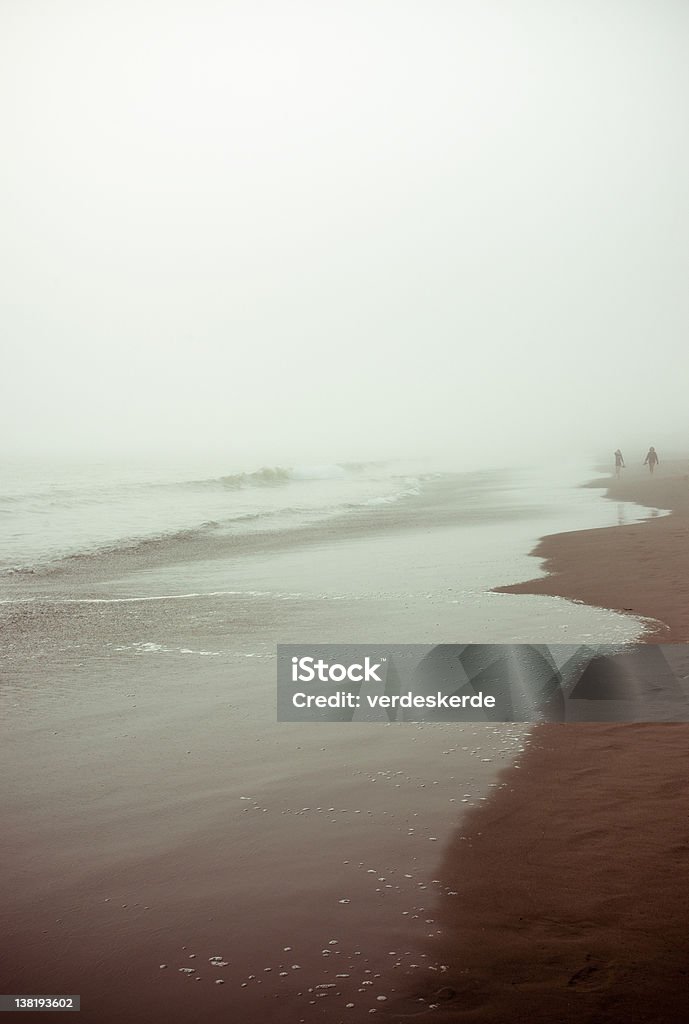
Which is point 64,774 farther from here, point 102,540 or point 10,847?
point 102,540

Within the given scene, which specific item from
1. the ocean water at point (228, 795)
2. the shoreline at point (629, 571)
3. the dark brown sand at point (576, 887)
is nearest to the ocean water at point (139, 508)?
the ocean water at point (228, 795)

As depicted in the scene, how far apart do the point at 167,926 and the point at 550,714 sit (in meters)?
3.25

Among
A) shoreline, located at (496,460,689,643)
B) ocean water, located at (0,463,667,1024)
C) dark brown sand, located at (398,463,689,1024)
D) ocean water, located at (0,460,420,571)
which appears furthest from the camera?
ocean water, located at (0,460,420,571)

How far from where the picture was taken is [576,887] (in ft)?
11.1

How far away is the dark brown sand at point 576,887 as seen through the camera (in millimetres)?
2752

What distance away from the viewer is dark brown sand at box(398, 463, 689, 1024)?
9.03 feet

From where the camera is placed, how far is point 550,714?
5668 mm

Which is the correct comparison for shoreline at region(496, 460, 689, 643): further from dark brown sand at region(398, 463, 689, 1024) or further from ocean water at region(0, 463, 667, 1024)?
dark brown sand at region(398, 463, 689, 1024)

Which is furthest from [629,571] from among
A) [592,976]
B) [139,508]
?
[139,508]

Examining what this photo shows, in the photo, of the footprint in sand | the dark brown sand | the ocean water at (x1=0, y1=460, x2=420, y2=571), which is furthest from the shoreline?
the ocean water at (x1=0, y1=460, x2=420, y2=571)

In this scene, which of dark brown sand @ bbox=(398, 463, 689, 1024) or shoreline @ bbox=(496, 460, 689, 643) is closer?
dark brown sand @ bbox=(398, 463, 689, 1024)

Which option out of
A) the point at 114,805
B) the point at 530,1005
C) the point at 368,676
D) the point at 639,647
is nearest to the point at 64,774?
the point at 114,805

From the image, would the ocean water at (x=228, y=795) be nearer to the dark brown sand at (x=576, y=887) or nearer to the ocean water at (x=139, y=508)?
the dark brown sand at (x=576, y=887)

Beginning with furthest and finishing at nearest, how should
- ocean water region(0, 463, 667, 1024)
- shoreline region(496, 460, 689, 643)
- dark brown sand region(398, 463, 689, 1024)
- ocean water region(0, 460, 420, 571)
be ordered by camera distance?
ocean water region(0, 460, 420, 571) < shoreline region(496, 460, 689, 643) < ocean water region(0, 463, 667, 1024) < dark brown sand region(398, 463, 689, 1024)
